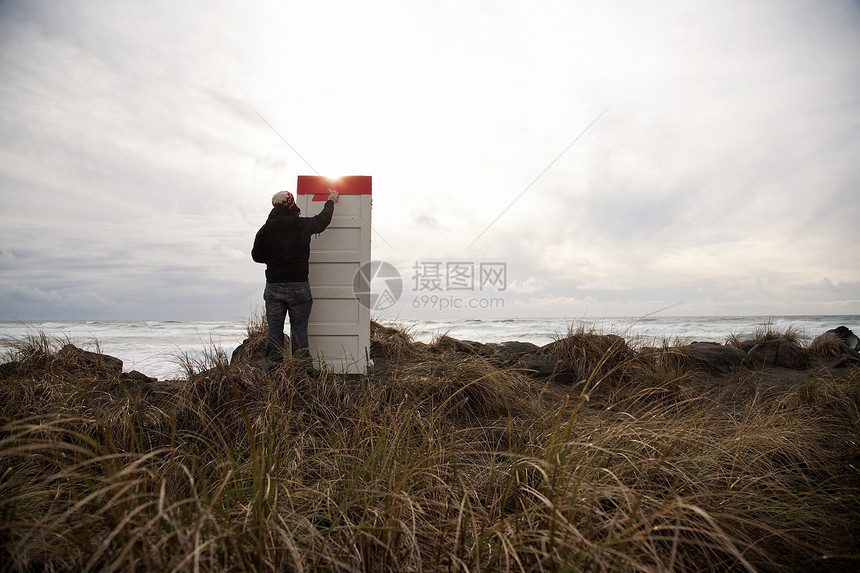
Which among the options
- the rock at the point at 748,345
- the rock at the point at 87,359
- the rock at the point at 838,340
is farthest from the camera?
the rock at the point at 838,340

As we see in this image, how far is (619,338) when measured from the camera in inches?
280

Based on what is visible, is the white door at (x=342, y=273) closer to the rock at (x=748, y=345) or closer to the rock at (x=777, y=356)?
the rock at (x=777, y=356)

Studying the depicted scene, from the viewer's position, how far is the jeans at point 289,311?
17.9 ft

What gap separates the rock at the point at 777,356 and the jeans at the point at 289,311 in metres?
7.09

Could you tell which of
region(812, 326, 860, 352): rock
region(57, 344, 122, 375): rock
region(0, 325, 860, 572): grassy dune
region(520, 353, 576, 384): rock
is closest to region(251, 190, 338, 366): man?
region(0, 325, 860, 572): grassy dune

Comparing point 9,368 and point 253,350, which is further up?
point 253,350

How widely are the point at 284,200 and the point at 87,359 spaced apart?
12.4 ft

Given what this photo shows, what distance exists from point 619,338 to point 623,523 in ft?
18.3

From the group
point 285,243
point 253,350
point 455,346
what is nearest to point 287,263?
point 285,243

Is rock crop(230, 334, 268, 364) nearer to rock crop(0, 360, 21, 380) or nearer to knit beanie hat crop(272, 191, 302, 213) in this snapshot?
knit beanie hat crop(272, 191, 302, 213)

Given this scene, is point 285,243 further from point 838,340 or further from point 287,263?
point 838,340

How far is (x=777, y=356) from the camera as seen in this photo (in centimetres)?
766

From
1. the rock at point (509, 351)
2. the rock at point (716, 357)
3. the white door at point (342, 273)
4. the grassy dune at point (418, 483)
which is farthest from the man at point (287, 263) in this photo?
the rock at point (716, 357)

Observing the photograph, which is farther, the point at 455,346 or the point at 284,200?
the point at 455,346
